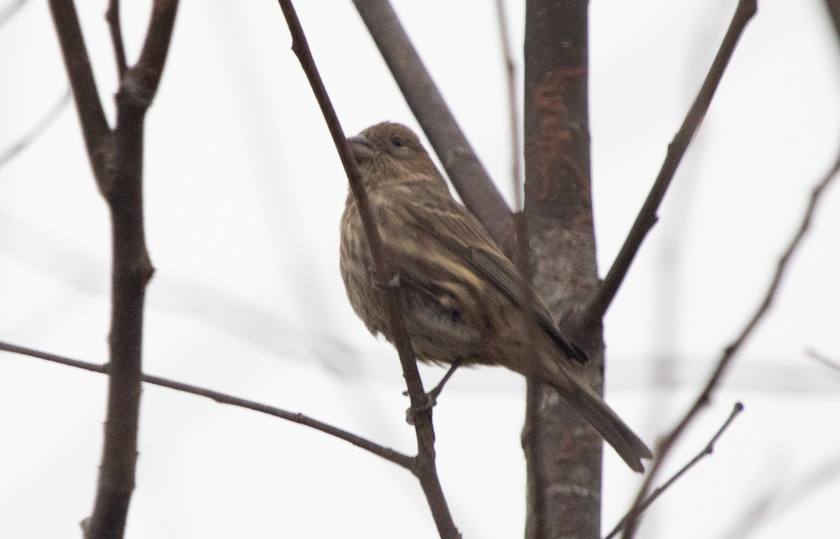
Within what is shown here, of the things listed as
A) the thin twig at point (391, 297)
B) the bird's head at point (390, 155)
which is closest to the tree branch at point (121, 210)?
the thin twig at point (391, 297)

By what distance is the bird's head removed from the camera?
5.86 meters

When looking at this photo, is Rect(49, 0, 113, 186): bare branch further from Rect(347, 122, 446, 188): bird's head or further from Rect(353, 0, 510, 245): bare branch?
Rect(347, 122, 446, 188): bird's head

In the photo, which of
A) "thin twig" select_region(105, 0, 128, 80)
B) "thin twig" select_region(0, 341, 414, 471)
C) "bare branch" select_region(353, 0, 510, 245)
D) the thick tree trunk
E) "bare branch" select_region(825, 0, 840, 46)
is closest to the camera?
"bare branch" select_region(825, 0, 840, 46)

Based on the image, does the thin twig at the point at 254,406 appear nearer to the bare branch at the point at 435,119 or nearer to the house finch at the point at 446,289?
the house finch at the point at 446,289

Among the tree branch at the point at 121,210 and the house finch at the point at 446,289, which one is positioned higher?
the house finch at the point at 446,289

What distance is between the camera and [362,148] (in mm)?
5938

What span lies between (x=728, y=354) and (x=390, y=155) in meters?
4.18

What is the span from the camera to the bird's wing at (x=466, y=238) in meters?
4.67

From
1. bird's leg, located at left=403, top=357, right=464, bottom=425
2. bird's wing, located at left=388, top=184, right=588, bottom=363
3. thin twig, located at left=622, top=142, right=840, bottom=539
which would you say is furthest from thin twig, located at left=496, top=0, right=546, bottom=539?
bird's wing, located at left=388, top=184, right=588, bottom=363

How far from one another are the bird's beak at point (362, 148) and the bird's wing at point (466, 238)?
2.53ft

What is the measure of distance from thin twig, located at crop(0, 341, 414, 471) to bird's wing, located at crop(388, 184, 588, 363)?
1676 mm

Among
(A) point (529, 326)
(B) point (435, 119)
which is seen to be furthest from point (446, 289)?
(A) point (529, 326)

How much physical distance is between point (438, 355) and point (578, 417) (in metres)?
0.90

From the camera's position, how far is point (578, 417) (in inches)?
157
